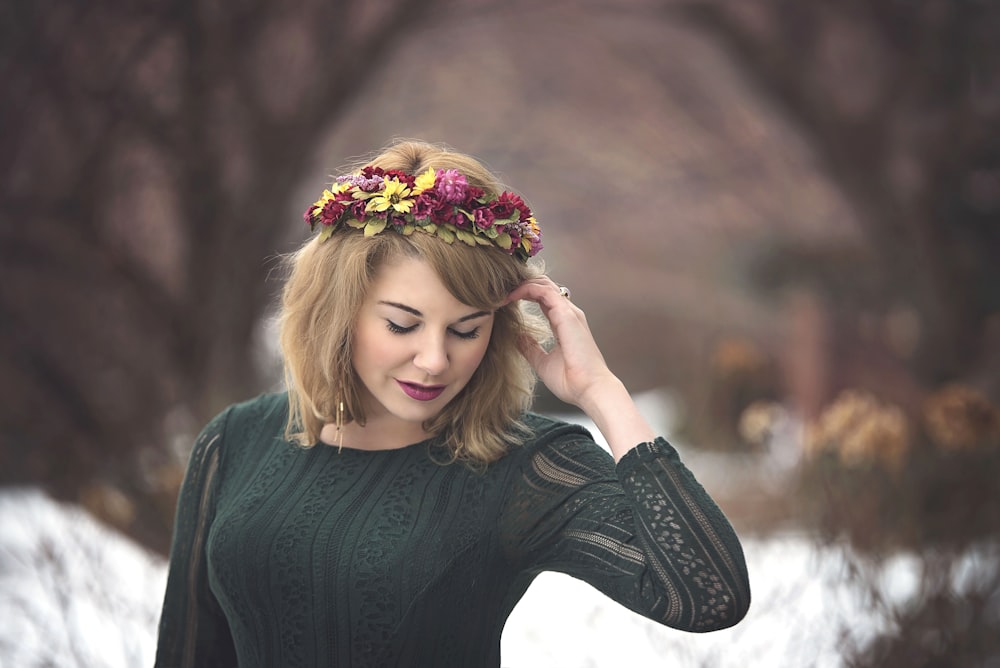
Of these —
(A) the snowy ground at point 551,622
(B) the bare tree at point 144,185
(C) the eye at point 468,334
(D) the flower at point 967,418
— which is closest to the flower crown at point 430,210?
(C) the eye at point 468,334

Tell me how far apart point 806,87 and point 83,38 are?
3566mm

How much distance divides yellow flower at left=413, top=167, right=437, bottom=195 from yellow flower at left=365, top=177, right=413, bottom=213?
0.01 metres

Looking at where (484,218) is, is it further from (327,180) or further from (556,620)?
(327,180)

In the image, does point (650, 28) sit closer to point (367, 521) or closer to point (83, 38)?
point (83, 38)

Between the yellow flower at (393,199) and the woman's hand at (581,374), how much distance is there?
0.69 feet

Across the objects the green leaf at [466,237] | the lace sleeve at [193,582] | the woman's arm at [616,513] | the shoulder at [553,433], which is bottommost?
the lace sleeve at [193,582]

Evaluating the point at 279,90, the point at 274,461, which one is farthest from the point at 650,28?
the point at 274,461

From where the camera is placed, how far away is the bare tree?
4.62 meters

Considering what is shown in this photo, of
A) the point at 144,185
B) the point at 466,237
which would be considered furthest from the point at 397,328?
the point at 144,185

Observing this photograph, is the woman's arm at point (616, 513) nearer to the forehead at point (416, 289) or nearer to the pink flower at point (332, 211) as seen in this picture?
the forehead at point (416, 289)

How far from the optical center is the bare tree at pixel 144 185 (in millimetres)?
4625

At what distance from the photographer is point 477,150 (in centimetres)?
884

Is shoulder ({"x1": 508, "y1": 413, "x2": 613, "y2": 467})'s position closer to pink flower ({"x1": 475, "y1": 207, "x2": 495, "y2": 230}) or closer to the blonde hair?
the blonde hair

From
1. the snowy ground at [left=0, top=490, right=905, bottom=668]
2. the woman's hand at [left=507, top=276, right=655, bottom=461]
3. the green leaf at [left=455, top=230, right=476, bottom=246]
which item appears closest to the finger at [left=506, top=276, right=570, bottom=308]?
the woman's hand at [left=507, top=276, right=655, bottom=461]
